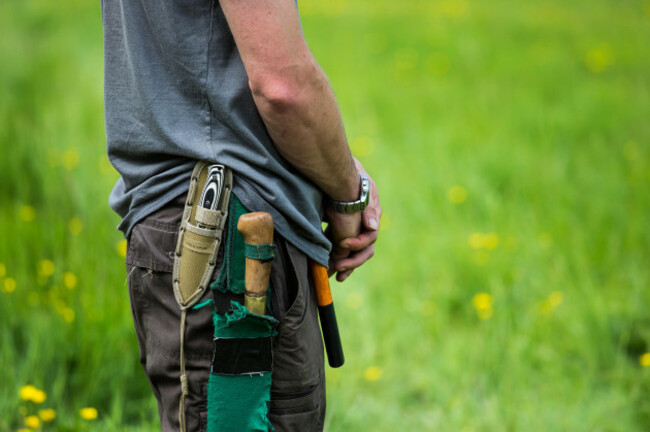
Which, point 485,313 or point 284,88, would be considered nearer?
point 284,88

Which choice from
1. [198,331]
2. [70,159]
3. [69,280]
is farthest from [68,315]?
[70,159]

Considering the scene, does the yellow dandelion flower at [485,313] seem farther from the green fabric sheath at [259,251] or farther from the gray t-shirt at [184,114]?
the green fabric sheath at [259,251]

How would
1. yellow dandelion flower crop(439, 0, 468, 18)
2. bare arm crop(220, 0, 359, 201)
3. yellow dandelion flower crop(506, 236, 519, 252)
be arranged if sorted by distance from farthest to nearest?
yellow dandelion flower crop(439, 0, 468, 18)
yellow dandelion flower crop(506, 236, 519, 252)
bare arm crop(220, 0, 359, 201)

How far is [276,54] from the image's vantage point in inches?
45.3

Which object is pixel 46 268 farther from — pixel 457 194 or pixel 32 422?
pixel 457 194

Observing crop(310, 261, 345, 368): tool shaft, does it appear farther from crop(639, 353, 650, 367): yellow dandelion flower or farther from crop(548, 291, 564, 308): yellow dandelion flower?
crop(548, 291, 564, 308): yellow dandelion flower

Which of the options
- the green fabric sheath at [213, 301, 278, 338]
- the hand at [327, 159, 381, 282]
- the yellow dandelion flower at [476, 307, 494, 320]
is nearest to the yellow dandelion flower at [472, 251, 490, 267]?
the yellow dandelion flower at [476, 307, 494, 320]

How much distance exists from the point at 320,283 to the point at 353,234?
15cm

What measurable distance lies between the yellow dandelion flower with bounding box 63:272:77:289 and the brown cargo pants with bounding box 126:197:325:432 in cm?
152

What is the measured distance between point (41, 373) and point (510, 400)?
174 centimetres

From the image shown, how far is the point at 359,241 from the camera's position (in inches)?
59.3

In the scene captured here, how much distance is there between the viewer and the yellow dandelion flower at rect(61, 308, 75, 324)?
8.43 ft

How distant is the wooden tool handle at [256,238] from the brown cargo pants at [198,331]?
0.17 feet

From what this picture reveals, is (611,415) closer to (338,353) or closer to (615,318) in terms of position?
(615,318)
